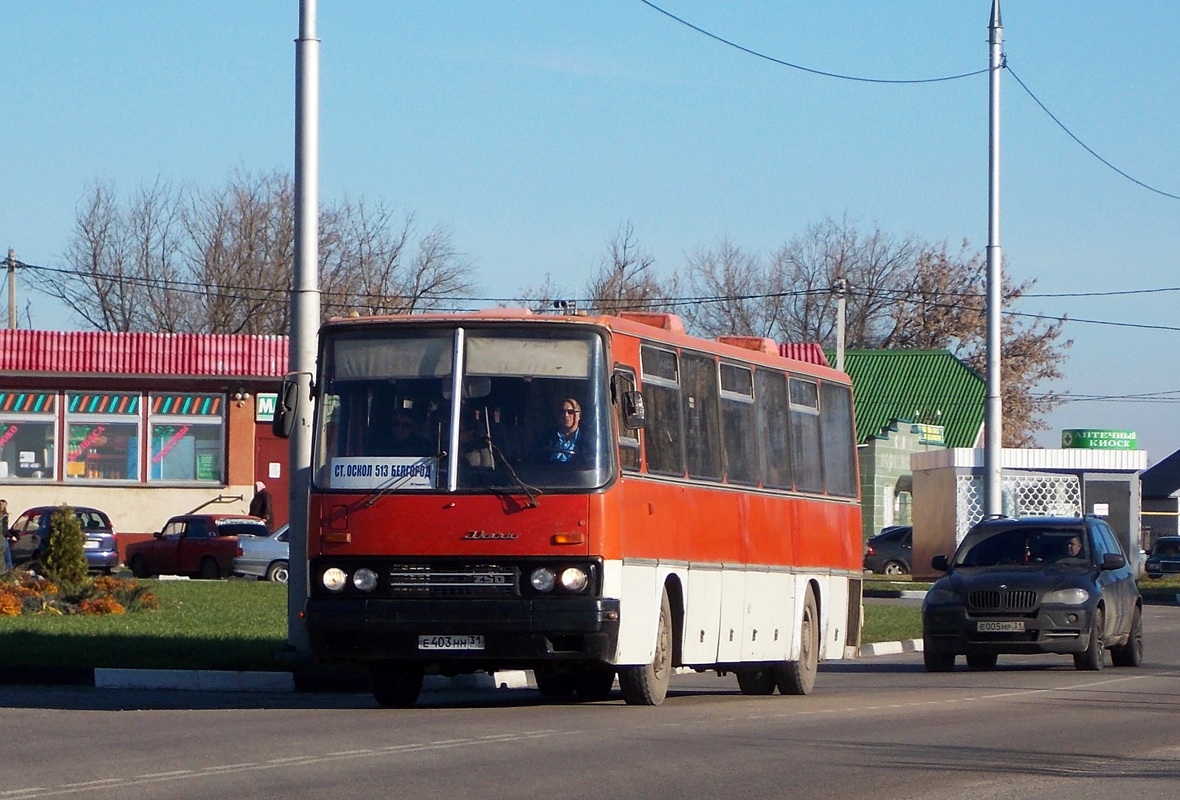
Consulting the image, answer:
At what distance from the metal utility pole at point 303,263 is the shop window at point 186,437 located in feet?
100

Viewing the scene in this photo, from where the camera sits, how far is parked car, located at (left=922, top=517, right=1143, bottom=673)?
786 inches

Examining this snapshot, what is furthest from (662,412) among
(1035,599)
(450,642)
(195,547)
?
(195,547)

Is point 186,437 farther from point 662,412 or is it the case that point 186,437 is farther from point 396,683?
point 662,412

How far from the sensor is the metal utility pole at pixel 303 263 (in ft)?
56.9

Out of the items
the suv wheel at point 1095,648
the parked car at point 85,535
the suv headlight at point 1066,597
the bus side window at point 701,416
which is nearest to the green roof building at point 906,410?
the parked car at point 85,535

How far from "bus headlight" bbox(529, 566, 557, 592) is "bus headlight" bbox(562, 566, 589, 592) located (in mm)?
75

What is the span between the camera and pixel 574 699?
15.5m

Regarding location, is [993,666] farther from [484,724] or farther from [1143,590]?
[1143,590]

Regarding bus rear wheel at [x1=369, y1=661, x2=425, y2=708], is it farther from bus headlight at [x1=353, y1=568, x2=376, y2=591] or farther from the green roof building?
the green roof building

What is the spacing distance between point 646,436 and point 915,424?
Result: 45.9m

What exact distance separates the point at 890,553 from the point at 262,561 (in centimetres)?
2091

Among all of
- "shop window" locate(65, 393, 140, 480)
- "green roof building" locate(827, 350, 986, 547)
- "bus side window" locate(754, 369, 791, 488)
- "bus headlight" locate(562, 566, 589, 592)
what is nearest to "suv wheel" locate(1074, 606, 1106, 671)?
"bus side window" locate(754, 369, 791, 488)

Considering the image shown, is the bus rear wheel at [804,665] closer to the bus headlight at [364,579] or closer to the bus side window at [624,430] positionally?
the bus side window at [624,430]

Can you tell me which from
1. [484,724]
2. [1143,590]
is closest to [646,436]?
[484,724]
